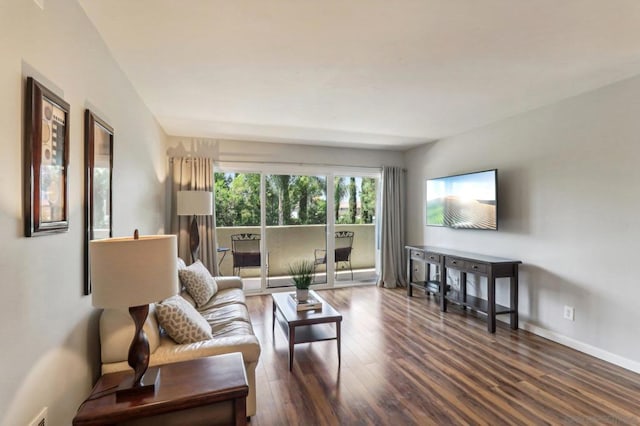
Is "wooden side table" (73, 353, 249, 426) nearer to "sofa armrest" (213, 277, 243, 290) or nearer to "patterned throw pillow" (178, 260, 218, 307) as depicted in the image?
"patterned throw pillow" (178, 260, 218, 307)

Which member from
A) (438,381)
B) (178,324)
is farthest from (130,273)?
(438,381)

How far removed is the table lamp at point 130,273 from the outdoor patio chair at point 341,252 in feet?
13.9

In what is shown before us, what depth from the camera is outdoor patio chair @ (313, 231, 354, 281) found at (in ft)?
18.4

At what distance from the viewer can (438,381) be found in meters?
2.54

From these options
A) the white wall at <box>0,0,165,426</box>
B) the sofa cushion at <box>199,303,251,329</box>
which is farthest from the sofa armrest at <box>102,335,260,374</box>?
the sofa cushion at <box>199,303,251,329</box>

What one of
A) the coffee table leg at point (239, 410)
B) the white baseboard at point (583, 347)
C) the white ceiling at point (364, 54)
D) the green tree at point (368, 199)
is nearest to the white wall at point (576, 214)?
the white baseboard at point (583, 347)

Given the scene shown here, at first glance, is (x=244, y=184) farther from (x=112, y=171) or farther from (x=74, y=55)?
(x=74, y=55)

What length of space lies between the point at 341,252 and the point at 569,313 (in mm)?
3325

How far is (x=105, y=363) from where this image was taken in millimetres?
1738

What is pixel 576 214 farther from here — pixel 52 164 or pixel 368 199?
pixel 52 164

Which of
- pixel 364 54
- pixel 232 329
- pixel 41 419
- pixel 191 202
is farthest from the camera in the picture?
pixel 191 202

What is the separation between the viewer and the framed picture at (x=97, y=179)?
5.86ft

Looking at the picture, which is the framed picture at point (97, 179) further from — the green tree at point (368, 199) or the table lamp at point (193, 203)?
the green tree at point (368, 199)

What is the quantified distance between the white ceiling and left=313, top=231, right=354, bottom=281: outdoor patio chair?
2520 mm
